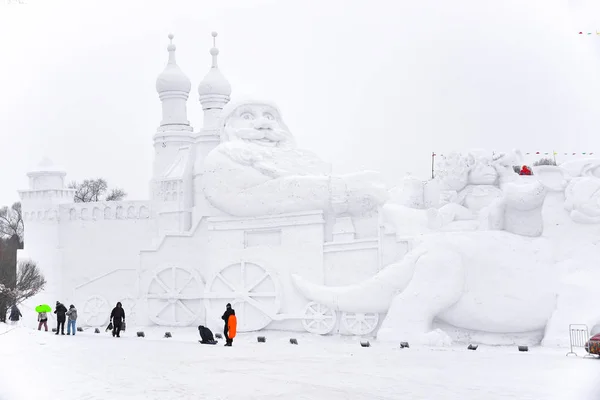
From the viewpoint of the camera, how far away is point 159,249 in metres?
23.0

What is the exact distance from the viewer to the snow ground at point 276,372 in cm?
1107

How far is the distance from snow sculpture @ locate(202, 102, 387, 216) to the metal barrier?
17.1 feet

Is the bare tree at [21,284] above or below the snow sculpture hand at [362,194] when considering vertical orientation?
below

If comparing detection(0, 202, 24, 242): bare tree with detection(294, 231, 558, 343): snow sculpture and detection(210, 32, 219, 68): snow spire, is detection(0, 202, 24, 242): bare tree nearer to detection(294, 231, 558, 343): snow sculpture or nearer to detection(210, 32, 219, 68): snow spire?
detection(210, 32, 219, 68): snow spire

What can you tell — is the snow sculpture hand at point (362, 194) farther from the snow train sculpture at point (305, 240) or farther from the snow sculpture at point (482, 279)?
the snow sculpture at point (482, 279)

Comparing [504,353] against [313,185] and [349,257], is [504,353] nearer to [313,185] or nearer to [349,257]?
[349,257]

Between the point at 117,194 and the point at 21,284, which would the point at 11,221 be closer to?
the point at 117,194

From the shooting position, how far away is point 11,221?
49.2m

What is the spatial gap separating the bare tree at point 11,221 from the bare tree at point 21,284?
887 inches

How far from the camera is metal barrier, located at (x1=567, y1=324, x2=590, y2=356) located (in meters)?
17.0

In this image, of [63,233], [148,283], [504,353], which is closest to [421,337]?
[504,353]

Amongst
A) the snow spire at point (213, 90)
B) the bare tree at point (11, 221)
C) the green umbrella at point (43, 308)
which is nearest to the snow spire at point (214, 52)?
the snow spire at point (213, 90)

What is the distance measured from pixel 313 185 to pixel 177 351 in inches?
249

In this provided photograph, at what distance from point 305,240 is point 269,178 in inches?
63.0
